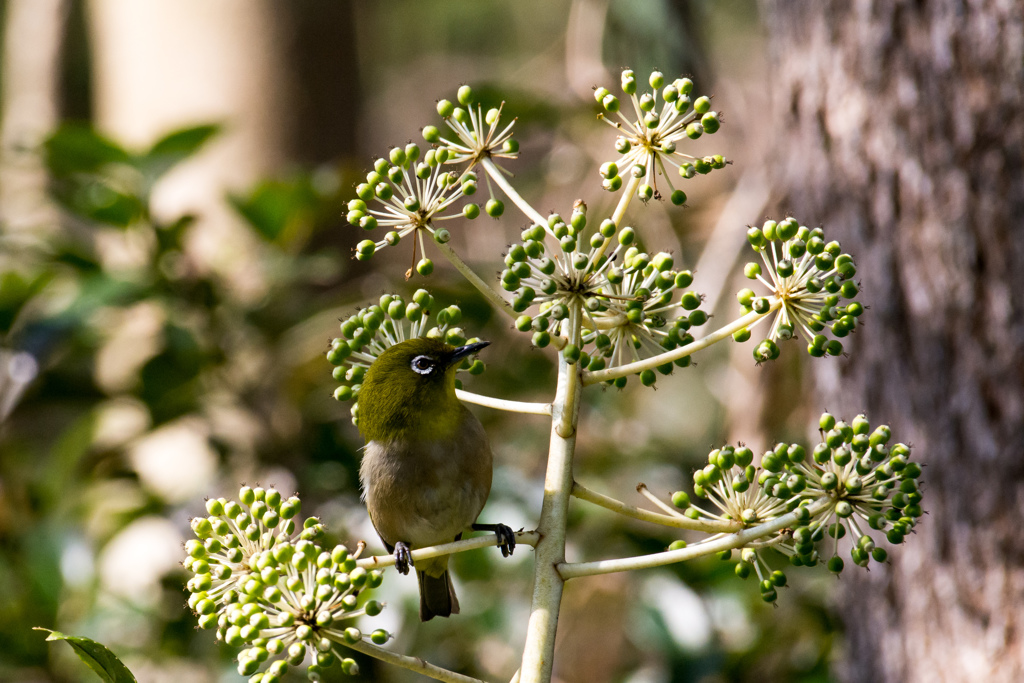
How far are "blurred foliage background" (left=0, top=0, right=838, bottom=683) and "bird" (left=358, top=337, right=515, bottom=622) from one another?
3.86 ft

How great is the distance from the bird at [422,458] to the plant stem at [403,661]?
816 mm

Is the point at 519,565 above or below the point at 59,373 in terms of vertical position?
below

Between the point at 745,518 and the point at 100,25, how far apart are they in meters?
5.24

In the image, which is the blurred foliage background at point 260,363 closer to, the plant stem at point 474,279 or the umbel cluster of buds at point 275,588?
the umbel cluster of buds at point 275,588

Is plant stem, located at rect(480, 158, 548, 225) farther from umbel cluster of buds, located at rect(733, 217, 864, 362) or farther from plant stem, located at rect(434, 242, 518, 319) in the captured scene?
umbel cluster of buds, located at rect(733, 217, 864, 362)

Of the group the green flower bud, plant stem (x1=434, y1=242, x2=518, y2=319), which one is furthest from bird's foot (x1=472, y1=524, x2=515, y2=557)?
the green flower bud

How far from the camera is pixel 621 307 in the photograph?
1.60m

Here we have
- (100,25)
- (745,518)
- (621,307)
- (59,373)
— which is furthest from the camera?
(100,25)

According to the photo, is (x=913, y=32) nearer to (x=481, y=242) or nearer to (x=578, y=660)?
(x=578, y=660)

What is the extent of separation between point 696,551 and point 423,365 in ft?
3.06

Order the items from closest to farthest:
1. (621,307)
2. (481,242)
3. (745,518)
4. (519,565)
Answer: (745,518), (621,307), (519,565), (481,242)

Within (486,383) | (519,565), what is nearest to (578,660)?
(519,565)

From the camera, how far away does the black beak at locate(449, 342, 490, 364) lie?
1.88 meters

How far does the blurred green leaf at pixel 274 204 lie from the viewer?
3943 millimetres
